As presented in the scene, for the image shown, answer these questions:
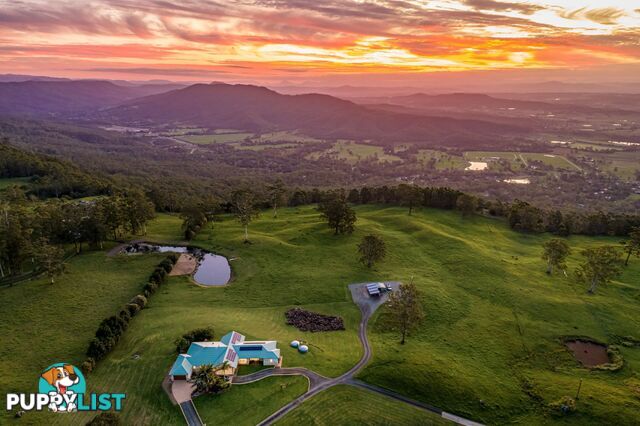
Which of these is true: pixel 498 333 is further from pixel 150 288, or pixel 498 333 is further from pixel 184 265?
pixel 184 265

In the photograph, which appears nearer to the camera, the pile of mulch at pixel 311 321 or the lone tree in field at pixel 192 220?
the pile of mulch at pixel 311 321

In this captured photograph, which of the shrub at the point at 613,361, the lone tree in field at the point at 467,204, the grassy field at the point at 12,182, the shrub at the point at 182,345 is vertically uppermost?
the lone tree in field at the point at 467,204

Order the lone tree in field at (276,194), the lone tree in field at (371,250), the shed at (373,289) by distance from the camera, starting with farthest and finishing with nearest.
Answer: the lone tree in field at (276,194)
the lone tree in field at (371,250)
the shed at (373,289)

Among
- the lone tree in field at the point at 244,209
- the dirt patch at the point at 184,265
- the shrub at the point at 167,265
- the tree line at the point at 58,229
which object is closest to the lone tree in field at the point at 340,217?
the lone tree in field at the point at 244,209

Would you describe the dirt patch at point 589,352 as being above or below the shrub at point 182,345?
below

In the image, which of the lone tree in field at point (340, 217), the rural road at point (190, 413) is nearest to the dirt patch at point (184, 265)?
the lone tree in field at point (340, 217)

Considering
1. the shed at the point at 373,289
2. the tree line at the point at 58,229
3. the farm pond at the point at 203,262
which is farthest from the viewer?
the farm pond at the point at 203,262

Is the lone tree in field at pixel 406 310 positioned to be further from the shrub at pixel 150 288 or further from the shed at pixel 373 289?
the shrub at pixel 150 288
